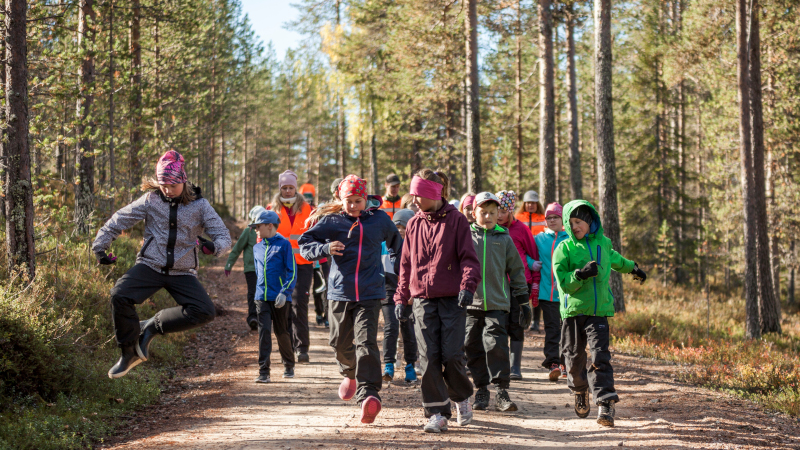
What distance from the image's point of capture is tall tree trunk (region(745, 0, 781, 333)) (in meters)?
15.6

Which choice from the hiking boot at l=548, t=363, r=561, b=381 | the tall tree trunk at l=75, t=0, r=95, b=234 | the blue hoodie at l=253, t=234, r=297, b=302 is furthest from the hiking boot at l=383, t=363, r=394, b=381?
the tall tree trunk at l=75, t=0, r=95, b=234

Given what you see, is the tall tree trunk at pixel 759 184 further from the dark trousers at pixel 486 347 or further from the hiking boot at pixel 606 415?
the dark trousers at pixel 486 347

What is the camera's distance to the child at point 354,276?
6.09 metres

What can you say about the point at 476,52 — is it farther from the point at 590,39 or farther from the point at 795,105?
the point at 590,39

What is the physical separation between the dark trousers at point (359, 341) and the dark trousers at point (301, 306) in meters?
3.03

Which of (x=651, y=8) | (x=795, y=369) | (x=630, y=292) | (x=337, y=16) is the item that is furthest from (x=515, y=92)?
(x=795, y=369)

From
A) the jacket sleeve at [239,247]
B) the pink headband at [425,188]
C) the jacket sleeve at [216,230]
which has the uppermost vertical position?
the pink headband at [425,188]

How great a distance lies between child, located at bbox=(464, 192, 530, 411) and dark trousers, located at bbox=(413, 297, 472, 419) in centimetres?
79

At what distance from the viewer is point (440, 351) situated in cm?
594

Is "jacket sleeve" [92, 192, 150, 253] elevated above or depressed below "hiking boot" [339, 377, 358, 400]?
above

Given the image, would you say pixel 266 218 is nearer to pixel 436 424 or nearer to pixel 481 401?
pixel 481 401

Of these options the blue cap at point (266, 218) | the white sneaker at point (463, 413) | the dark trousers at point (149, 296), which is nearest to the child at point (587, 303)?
the white sneaker at point (463, 413)

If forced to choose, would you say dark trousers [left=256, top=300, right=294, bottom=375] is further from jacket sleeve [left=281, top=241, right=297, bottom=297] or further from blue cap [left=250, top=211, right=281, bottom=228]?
blue cap [left=250, top=211, right=281, bottom=228]

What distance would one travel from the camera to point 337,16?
28.7 m
